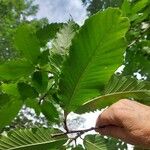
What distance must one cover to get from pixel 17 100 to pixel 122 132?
17.5 inches

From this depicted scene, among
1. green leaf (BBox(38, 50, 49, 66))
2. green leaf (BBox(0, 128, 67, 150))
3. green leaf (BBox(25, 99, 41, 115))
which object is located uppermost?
green leaf (BBox(38, 50, 49, 66))

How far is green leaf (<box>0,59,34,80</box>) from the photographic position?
1.48 meters

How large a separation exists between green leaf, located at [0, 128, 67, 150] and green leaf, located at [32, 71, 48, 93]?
244mm

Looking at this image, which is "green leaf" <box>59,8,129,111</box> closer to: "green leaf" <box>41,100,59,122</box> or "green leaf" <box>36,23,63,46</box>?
"green leaf" <box>41,100,59,122</box>

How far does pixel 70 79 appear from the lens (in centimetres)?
120

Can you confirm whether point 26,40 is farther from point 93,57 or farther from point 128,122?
point 128,122

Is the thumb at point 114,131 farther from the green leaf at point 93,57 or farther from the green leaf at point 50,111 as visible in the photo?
the green leaf at point 50,111

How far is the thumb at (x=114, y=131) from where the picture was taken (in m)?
1.06

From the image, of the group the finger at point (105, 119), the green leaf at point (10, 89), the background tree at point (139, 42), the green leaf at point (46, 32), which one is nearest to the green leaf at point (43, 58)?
the green leaf at point (10, 89)

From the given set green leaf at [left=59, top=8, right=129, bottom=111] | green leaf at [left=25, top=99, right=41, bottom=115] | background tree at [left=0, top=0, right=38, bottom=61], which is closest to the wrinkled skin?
green leaf at [left=59, top=8, right=129, bottom=111]

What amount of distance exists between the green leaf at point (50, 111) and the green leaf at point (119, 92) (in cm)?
13

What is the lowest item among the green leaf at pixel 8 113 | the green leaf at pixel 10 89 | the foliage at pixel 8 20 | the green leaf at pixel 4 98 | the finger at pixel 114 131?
the finger at pixel 114 131

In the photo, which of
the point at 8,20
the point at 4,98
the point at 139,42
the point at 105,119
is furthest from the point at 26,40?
the point at 8,20

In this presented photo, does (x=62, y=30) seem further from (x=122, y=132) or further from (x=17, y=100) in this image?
(x=122, y=132)
